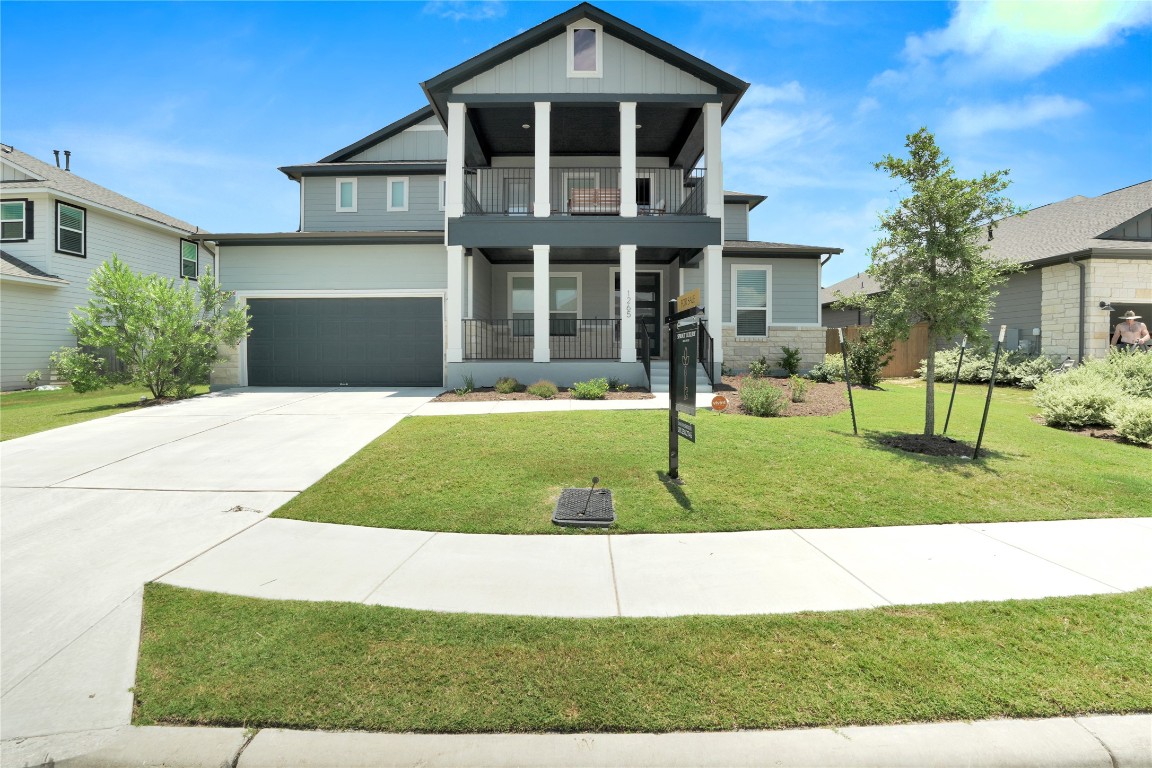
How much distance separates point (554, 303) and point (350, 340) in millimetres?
6409

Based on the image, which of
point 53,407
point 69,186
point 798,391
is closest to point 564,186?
point 798,391

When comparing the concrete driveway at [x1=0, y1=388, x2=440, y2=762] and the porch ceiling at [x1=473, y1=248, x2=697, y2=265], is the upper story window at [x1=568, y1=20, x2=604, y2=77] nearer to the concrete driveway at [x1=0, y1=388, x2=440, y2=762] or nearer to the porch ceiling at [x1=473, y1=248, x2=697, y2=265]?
the porch ceiling at [x1=473, y1=248, x2=697, y2=265]

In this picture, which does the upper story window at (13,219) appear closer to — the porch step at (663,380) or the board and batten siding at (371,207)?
the board and batten siding at (371,207)

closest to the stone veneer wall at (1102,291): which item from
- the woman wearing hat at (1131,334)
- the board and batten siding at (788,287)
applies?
the woman wearing hat at (1131,334)

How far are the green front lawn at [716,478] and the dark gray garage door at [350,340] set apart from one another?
7.19 meters

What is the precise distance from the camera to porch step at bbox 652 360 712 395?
12.5 meters

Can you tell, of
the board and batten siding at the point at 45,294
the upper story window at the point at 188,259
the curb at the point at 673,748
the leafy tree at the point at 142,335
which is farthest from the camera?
the upper story window at the point at 188,259

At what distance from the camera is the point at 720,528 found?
16.3 ft

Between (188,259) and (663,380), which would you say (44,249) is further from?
(663,380)

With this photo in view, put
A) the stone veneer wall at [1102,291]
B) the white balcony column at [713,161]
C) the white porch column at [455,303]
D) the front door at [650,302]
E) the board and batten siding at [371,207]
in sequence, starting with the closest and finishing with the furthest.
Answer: the white porch column at [455,303] → the white balcony column at [713,161] → the stone veneer wall at [1102,291] → the front door at [650,302] → the board and batten siding at [371,207]

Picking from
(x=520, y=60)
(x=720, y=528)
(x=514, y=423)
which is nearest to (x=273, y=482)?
(x=514, y=423)

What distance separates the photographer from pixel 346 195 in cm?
1875

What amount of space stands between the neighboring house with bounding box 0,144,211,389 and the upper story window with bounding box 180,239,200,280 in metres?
2.53

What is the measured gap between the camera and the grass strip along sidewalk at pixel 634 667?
2.53 m
